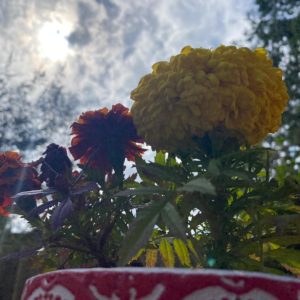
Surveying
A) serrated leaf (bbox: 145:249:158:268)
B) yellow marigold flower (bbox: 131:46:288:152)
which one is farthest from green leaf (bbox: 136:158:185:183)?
serrated leaf (bbox: 145:249:158:268)

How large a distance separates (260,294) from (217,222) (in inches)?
9.2

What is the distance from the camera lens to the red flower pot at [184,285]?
0.42 m

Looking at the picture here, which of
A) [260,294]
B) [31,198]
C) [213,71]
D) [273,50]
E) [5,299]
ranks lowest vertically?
[5,299]

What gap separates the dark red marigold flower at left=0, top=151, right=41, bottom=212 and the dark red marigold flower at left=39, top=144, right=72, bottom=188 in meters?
0.03

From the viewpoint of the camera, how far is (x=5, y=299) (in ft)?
8.93

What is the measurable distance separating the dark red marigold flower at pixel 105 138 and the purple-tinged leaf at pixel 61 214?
121mm

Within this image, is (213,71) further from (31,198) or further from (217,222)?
(31,198)

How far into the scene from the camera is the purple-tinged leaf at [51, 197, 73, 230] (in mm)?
596

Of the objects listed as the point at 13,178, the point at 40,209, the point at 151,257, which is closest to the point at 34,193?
the point at 40,209

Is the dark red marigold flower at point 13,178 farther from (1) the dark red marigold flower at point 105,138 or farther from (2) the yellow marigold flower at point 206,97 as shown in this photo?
(2) the yellow marigold flower at point 206,97

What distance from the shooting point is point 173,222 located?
0.49 meters

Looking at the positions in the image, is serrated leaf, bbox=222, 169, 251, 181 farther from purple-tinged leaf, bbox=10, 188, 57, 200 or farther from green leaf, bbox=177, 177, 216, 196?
purple-tinged leaf, bbox=10, 188, 57, 200

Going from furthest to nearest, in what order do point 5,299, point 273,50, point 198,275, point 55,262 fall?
point 273,50
point 5,299
point 55,262
point 198,275

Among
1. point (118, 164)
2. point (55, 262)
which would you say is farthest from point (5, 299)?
point (118, 164)
